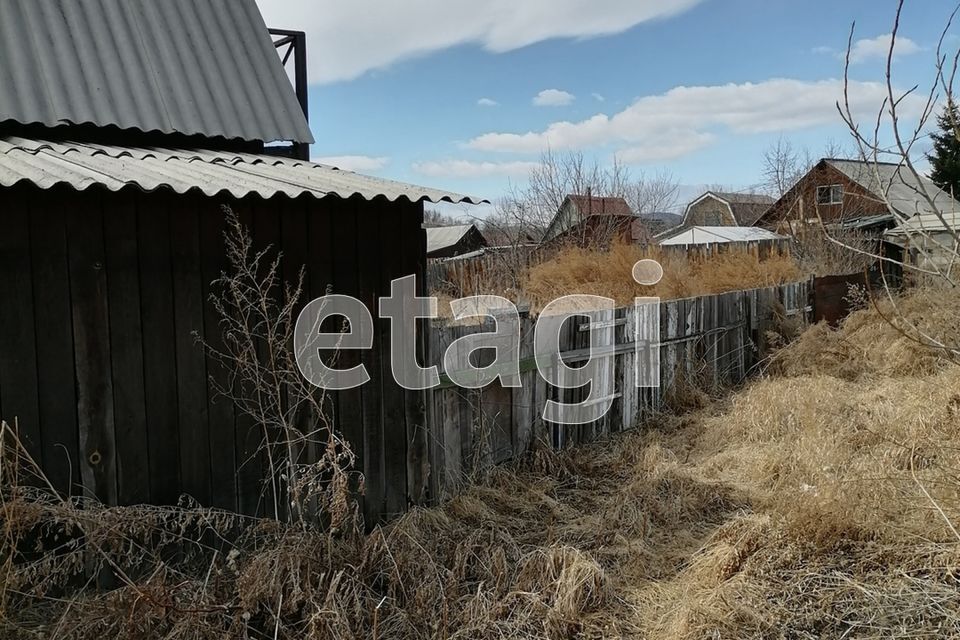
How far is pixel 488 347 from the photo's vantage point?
17.9ft

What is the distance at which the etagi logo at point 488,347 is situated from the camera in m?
4.08

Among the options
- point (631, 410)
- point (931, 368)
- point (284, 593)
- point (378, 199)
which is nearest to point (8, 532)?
point (284, 593)

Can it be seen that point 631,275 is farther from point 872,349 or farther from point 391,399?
point 391,399

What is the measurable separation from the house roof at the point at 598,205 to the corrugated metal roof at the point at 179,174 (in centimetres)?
1289

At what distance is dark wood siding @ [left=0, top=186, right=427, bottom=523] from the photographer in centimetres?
317

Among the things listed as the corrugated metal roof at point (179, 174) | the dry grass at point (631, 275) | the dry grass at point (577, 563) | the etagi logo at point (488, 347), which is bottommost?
the dry grass at point (577, 563)

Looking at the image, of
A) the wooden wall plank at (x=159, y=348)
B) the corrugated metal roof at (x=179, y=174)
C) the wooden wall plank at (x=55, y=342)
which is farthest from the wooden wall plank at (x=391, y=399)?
the wooden wall plank at (x=55, y=342)

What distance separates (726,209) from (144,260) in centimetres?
4351

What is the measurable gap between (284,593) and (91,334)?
5.06ft

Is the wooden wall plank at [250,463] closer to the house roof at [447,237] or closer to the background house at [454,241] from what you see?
the background house at [454,241]

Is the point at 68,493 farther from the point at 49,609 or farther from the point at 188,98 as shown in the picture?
the point at 188,98

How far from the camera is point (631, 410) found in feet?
22.4

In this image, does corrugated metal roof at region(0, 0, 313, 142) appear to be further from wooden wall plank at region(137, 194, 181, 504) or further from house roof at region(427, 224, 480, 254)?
house roof at region(427, 224, 480, 254)

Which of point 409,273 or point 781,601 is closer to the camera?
point 781,601
